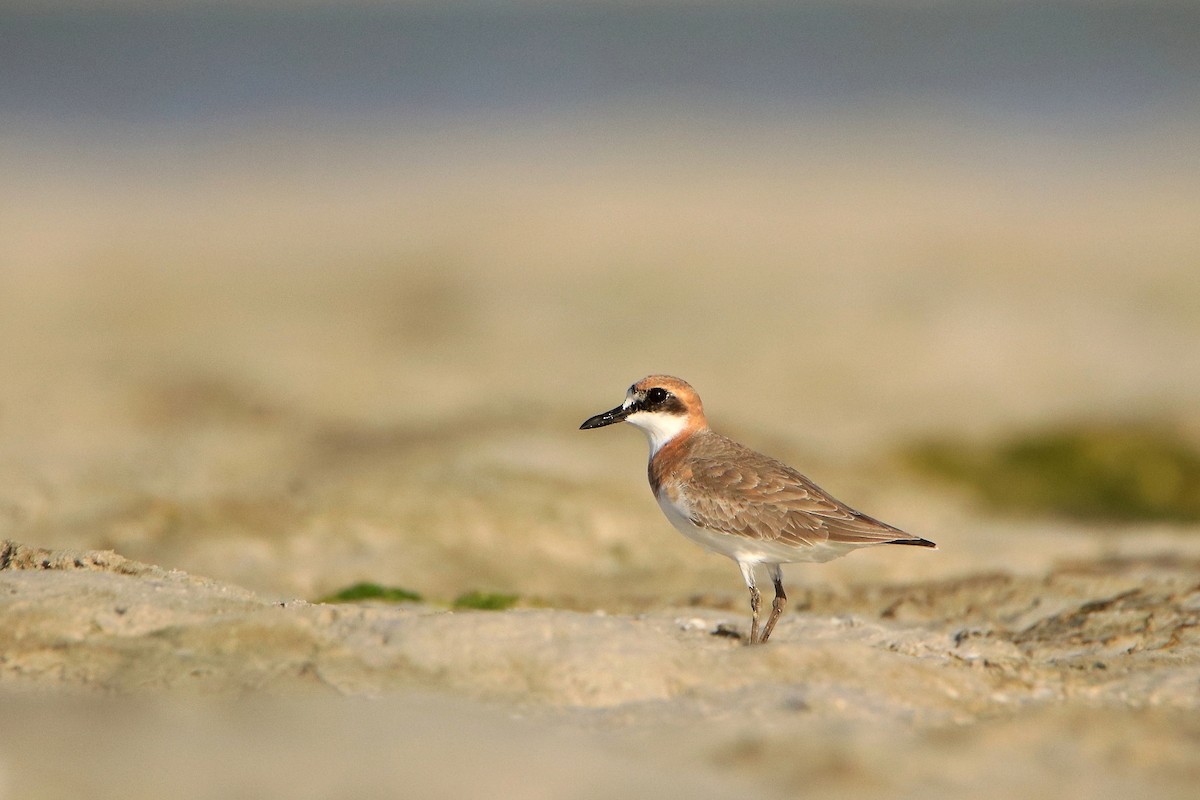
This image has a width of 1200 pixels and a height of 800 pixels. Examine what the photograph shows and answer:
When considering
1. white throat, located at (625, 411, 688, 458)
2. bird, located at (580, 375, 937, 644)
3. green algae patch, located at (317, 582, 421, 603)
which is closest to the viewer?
bird, located at (580, 375, 937, 644)

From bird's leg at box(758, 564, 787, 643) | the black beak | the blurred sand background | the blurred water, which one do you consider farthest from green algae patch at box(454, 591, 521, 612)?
the blurred water

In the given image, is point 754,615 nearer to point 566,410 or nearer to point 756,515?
point 756,515

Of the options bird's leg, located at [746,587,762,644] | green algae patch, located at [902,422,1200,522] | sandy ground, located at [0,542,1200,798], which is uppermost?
green algae patch, located at [902,422,1200,522]

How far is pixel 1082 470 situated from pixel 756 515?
7.01 m

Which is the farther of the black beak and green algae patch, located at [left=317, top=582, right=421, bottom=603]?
green algae patch, located at [left=317, top=582, right=421, bottom=603]

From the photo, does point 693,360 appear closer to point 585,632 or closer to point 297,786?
point 585,632

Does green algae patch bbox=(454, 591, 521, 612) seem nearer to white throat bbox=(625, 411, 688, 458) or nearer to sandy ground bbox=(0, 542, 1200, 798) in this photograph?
white throat bbox=(625, 411, 688, 458)

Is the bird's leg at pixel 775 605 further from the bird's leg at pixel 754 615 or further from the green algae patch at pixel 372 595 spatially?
the green algae patch at pixel 372 595

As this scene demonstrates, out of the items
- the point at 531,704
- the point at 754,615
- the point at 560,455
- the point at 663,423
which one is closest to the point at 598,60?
the point at 560,455

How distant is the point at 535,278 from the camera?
62.0ft

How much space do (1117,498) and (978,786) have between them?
859 cm

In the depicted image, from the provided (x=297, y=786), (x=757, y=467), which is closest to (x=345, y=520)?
(x=757, y=467)

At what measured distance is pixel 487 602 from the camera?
26.9ft

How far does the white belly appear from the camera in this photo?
6.82 meters
